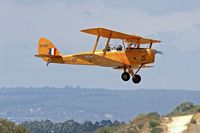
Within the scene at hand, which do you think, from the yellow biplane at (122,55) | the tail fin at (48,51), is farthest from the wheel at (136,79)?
the tail fin at (48,51)

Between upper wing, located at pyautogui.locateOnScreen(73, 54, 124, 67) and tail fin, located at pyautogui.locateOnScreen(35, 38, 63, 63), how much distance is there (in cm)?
553

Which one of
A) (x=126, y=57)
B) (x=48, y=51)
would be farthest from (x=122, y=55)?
(x=48, y=51)

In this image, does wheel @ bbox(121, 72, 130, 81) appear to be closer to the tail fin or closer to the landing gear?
the landing gear

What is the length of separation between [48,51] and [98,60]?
1122 cm

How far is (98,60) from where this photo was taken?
59.9m

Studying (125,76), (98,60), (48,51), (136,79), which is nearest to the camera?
(98,60)

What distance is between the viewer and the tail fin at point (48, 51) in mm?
65312

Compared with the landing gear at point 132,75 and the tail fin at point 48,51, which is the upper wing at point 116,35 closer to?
the landing gear at point 132,75

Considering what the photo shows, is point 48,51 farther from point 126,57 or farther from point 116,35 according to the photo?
point 126,57

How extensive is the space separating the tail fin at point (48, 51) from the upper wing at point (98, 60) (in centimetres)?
553

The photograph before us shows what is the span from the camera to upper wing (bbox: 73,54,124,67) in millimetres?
59531

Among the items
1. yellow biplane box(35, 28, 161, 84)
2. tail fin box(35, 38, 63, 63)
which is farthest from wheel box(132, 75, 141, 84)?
tail fin box(35, 38, 63, 63)

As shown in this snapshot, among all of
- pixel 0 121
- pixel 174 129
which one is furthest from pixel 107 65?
pixel 174 129

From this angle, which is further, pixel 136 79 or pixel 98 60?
pixel 136 79
